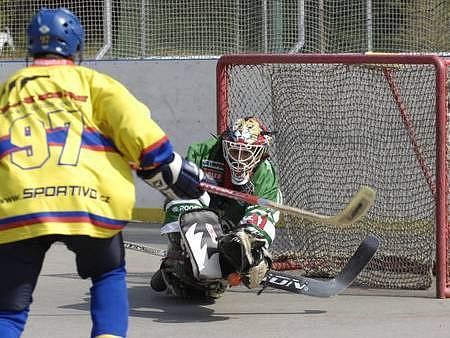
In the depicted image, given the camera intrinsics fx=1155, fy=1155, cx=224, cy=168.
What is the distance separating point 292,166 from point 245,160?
1304 millimetres

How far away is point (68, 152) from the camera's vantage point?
3869mm

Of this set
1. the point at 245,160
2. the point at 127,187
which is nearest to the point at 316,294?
the point at 245,160

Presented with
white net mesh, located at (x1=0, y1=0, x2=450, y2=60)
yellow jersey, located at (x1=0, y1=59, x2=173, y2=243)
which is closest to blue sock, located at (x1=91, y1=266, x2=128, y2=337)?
yellow jersey, located at (x1=0, y1=59, x2=173, y2=243)

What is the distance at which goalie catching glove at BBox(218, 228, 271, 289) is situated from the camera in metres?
5.57

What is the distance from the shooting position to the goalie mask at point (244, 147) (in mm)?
5883

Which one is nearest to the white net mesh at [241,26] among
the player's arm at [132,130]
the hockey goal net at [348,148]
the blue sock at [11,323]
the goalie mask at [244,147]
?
the hockey goal net at [348,148]

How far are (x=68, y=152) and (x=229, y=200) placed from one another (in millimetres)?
2416

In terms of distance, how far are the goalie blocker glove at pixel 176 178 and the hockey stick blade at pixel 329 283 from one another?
1.78 meters

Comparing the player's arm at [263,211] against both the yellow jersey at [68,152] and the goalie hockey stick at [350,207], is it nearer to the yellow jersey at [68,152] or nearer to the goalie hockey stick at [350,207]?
the goalie hockey stick at [350,207]

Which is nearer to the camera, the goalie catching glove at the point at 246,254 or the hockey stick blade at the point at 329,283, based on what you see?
the goalie catching glove at the point at 246,254

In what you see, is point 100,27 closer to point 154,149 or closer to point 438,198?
point 438,198

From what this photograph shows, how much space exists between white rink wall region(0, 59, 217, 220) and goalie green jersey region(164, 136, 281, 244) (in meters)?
3.24

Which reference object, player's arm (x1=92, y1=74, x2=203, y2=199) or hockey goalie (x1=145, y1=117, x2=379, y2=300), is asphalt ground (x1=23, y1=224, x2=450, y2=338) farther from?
player's arm (x1=92, y1=74, x2=203, y2=199)

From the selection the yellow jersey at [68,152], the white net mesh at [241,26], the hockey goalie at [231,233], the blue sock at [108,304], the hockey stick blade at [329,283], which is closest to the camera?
the yellow jersey at [68,152]
